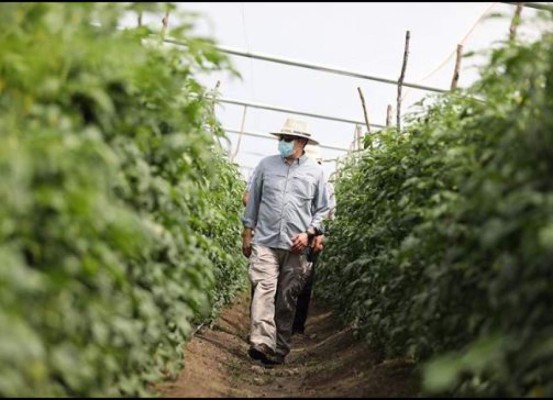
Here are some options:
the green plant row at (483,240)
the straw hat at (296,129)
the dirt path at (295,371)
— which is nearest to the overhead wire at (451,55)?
the dirt path at (295,371)

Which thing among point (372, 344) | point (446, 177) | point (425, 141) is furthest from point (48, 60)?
point (372, 344)

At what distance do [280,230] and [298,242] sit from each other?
169 mm

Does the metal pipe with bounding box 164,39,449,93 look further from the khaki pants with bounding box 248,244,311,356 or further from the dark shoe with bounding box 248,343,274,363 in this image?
the dark shoe with bounding box 248,343,274,363

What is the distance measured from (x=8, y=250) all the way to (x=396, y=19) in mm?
12028

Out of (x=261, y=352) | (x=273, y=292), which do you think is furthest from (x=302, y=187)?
(x=261, y=352)

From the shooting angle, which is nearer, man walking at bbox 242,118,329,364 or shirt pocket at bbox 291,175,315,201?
man walking at bbox 242,118,329,364

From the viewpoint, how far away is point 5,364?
2.88 meters

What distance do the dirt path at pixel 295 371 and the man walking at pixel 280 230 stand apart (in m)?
0.30

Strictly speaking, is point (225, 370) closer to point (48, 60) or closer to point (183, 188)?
point (183, 188)

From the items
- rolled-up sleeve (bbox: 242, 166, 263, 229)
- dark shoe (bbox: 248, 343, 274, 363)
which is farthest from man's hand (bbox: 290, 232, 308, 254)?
dark shoe (bbox: 248, 343, 274, 363)

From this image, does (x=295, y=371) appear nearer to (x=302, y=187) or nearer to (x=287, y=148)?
(x=302, y=187)

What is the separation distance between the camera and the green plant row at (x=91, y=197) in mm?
3027

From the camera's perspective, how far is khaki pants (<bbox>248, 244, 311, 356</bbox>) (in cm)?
759

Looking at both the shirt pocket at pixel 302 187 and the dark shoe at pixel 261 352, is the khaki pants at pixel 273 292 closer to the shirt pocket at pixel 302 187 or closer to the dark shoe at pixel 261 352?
the dark shoe at pixel 261 352
